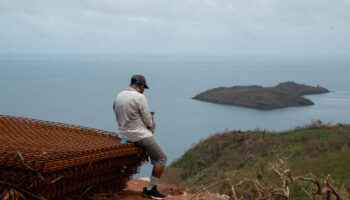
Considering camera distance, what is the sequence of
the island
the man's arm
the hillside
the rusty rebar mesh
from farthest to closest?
the island → the hillside → the man's arm → the rusty rebar mesh

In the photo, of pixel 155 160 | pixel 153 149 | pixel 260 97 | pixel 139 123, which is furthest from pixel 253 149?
pixel 260 97

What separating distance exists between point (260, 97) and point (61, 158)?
81.0 m

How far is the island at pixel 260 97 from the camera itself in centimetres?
8325

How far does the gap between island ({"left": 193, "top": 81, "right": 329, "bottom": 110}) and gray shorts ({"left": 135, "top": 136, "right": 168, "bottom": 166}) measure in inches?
3048

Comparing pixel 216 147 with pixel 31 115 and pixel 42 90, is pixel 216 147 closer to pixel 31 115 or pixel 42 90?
pixel 31 115

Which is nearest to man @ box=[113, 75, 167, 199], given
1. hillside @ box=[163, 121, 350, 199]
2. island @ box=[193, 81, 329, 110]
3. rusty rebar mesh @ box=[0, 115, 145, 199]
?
rusty rebar mesh @ box=[0, 115, 145, 199]

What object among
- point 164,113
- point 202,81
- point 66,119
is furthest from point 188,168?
point 202,81

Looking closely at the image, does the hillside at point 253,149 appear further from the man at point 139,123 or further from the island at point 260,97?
the island at point 260,97

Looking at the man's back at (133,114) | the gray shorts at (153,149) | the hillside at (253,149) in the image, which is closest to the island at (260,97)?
the hillside at (253,149)

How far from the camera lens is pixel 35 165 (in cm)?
489

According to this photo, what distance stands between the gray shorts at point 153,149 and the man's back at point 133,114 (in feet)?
0.26

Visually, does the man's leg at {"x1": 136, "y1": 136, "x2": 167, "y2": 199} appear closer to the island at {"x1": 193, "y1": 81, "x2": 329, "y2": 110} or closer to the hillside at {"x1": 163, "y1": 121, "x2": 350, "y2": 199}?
the hillside at {"x1": 163, "y1": 121, "x2": 350, "y2": 199}

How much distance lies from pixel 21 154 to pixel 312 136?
19246 millimetres

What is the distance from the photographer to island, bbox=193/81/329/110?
83.2 meters
